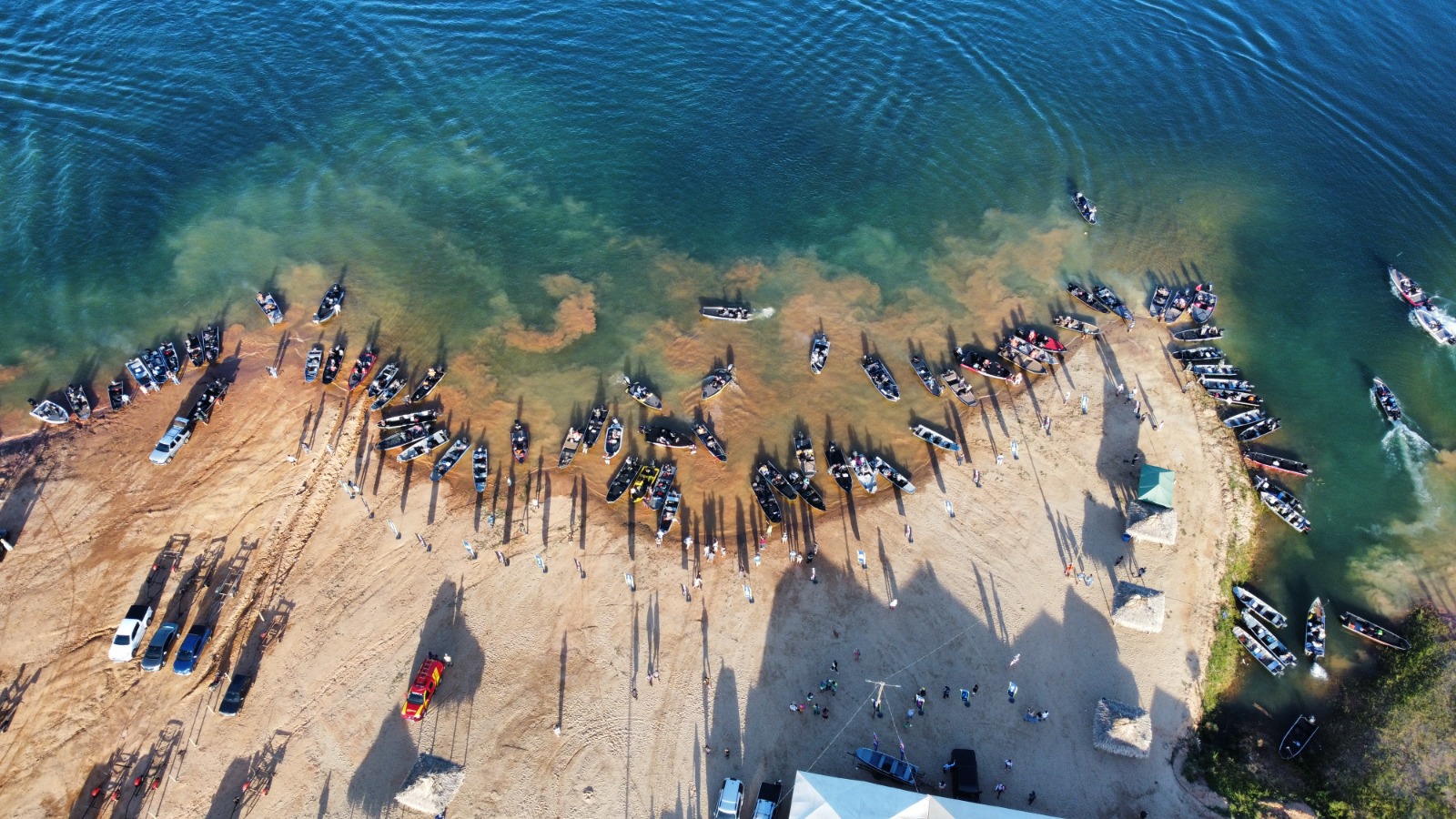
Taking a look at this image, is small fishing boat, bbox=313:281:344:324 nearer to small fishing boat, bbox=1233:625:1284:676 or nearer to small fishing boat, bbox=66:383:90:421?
small fishing boat, bbox=66:383:90:421

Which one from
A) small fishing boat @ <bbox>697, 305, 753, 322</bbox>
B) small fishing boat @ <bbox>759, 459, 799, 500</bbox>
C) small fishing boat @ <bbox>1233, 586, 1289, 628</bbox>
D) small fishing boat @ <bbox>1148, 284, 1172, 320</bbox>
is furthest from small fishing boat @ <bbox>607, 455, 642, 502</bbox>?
small fishing boat @ <bbox>1148, 284, 1172, 320</bbox>

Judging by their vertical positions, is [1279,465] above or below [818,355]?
above

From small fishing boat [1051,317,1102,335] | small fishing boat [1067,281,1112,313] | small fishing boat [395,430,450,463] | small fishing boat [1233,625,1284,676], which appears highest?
small fishing boat [1067,281,1112,313]

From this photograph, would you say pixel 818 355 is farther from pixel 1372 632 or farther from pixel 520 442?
pixel 1372 632

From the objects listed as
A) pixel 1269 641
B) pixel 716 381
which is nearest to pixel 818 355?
pixel 716 381

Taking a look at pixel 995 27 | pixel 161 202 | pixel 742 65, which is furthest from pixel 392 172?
pixel 995 27

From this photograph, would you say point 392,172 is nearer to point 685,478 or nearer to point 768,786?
point 685,478

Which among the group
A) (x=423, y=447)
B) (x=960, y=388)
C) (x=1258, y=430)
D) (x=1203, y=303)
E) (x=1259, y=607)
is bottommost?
(x=423, y=447)
